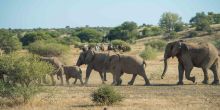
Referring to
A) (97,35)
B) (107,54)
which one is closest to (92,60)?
(107,54)

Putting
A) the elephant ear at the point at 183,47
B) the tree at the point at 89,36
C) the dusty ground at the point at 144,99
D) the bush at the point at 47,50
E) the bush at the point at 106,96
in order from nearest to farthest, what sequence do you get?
the dusty ground at the point at 144,99 → the bush at the point at 106,96 → the elephant ear at the point at 183,47 → the bush at the point at 47,50 → the tree at the point at 89,36

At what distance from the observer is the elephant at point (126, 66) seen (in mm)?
26266

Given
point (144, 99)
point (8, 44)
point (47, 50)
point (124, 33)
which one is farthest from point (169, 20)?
point (144, 99)

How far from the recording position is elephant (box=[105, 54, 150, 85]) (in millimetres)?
26266

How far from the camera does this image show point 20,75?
60.0 ft

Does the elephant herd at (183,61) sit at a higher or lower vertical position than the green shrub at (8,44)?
higher

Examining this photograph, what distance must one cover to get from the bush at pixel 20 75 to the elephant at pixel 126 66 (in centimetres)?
827

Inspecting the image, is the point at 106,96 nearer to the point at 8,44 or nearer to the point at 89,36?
the point at 8,44

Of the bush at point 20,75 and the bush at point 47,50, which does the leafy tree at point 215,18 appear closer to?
the bush at point 47,50

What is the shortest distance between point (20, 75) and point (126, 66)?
9101 millimetres

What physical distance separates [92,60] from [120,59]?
2663 millimetres

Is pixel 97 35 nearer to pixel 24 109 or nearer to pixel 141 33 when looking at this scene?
pixel 141 33

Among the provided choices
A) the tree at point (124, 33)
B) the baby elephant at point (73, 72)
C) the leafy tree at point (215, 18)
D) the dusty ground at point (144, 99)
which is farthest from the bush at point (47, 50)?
the leafy tree at point (215, 18)

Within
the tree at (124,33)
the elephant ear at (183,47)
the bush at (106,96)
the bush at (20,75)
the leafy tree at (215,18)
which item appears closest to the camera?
the bush at (106,96)
